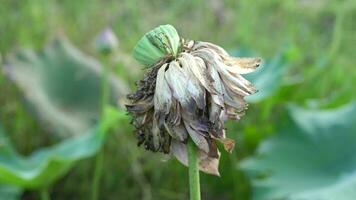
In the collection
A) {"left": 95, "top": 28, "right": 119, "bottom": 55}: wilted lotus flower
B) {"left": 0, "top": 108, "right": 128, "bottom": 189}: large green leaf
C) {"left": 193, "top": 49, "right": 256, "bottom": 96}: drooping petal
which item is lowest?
{"left": 193, "top": 49, "right": 256, "bottom": 96}: drooping petal

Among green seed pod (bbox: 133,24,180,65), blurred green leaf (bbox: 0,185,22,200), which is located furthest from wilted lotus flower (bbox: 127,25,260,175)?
blurred green leaf (bbox: 0,185,22,200)

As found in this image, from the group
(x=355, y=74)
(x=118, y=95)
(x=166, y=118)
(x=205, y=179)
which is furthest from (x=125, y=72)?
(x=166, y=118)

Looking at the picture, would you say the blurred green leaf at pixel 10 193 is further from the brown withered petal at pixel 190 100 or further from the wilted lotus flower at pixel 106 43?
the brown withered petal at pixel 190 100

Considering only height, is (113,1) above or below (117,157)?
above

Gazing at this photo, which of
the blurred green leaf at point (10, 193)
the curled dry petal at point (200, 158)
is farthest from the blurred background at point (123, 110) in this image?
the curled dry petal at point (200, 158)

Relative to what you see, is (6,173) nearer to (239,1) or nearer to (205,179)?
(205,179)

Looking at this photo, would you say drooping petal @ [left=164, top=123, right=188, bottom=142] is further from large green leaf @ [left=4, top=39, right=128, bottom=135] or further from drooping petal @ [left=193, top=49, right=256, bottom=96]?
large green leaf @ [left=4, top=39, right=128, bottom=135]

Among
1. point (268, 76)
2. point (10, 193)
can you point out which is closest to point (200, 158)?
point (10, 193)

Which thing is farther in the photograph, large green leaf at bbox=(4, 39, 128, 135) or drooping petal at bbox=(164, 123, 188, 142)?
large green leaf at bbox=(4, 39, 128, 135)
